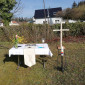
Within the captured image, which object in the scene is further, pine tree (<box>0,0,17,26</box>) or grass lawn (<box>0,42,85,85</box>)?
pine tree (<box>0,0,17,26</box>)

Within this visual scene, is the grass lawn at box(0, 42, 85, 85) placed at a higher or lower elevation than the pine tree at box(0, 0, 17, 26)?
lower

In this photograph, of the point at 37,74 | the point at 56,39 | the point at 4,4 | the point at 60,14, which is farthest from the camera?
the point at 60,14

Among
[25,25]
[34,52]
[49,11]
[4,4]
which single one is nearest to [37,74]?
[34,52]

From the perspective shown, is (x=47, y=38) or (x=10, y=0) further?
(x=10, y=0)

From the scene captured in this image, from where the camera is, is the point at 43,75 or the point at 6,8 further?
the point at 6,8

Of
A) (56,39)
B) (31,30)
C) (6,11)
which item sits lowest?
(56,39)

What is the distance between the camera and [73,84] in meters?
2.95

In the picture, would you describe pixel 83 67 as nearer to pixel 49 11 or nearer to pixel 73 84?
pixel 73 84

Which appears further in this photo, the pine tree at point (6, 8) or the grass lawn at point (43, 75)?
the pine tree at point (6, 8)

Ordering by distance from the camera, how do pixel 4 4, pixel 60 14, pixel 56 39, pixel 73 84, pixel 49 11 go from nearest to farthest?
pixel 73 84 → pixel 56 39 → pixel 4 4 → pixel 60 14 → pixel 49 11

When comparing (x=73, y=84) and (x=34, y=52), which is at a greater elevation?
(x=34, y=52)

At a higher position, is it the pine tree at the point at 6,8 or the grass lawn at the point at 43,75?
the pine tree at the point at 6,8

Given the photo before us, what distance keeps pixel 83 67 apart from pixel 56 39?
5151 millimetres

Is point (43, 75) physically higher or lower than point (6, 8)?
lower
